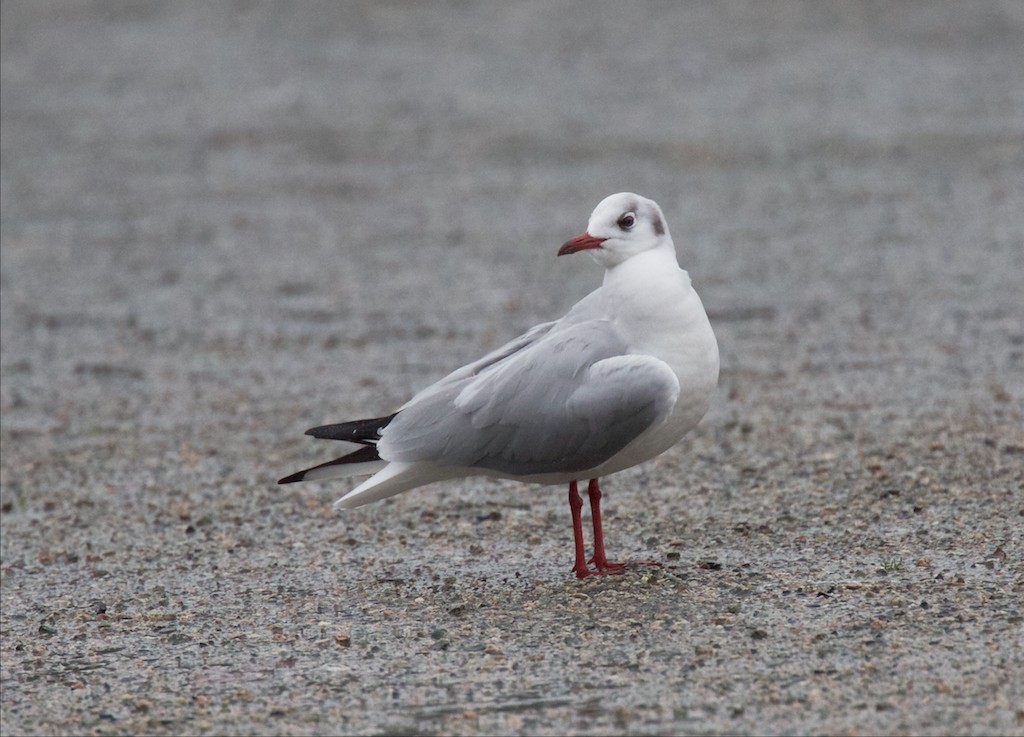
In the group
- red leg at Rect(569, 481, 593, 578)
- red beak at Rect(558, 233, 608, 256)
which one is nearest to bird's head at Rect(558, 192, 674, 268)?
red beak at Rect(558, 233, 608, 256)

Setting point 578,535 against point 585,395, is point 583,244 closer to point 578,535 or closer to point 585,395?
point 585,395

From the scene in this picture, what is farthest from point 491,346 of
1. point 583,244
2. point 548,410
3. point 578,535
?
point 548,410

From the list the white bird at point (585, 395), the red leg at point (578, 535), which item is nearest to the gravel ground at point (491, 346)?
the red leg at point (578, 535)

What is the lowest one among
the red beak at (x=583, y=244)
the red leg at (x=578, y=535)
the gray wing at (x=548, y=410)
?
the red leg at (x=578, y=535)

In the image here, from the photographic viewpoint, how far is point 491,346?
9.87m

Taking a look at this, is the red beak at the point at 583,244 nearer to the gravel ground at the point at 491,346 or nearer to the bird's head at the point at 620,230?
the bird's head at the point at 620,230

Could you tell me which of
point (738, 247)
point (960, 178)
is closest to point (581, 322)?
point (738, 247)

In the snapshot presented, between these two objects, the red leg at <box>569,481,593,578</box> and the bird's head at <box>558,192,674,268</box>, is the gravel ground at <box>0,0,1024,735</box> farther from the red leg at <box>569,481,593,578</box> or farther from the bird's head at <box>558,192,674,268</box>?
the bird's head at <box>558,192,674,268</box>

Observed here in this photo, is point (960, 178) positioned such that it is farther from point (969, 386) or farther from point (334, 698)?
point (334, 698)

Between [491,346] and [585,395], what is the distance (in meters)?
4.46

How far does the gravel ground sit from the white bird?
47 cm

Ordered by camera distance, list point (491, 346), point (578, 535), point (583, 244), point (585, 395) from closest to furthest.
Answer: point (585, 395), point (583, 244), point (578, 535), point (491, 346)

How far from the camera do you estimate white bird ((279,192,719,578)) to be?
5418mm

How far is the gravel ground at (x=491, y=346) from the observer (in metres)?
4.95
